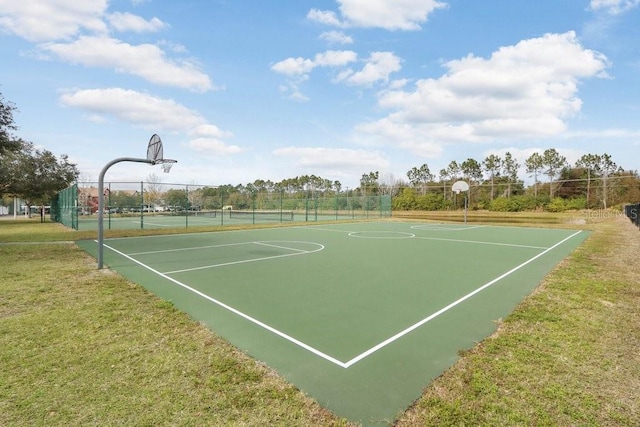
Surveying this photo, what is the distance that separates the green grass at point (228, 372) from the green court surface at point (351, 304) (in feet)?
0.64

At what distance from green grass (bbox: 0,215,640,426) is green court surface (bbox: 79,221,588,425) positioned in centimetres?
20

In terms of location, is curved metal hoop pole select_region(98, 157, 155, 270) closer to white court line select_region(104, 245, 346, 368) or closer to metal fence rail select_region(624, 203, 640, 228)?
white court line select_region(104, 245, 346, 368)

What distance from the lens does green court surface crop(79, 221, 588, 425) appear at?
268 cm

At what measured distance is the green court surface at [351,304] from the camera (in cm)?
268

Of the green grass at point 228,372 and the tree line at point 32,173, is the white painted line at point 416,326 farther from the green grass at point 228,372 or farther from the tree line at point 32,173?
the tree line at point 32,173

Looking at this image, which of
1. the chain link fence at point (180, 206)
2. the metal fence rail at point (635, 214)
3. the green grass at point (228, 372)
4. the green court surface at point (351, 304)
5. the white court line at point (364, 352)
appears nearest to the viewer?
the green grass at point (228, 372)

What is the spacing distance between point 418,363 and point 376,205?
26.8 meters

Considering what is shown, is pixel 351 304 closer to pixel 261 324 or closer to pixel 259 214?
pixel 261 324

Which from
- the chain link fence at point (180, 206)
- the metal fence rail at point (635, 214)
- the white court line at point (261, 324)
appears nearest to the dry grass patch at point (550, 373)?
the white court line at point (261, 324)

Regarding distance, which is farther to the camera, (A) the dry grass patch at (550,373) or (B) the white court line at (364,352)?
(B) the white court line at (364,352)

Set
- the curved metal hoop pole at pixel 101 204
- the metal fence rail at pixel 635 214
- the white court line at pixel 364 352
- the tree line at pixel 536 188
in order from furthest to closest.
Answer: the tree line at pixel 536 188 → the metal fence rail at pixel 635 214 → the curved metal hoop pole at pixel 101 204 → the white court line at pixel 364 352

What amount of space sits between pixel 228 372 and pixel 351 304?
2.13 m

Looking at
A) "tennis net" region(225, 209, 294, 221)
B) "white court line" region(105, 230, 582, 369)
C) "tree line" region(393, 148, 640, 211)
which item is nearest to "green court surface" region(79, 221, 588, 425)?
"white court line" region(105, 230, 582, 369)

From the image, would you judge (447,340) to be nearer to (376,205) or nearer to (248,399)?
(248,399)
